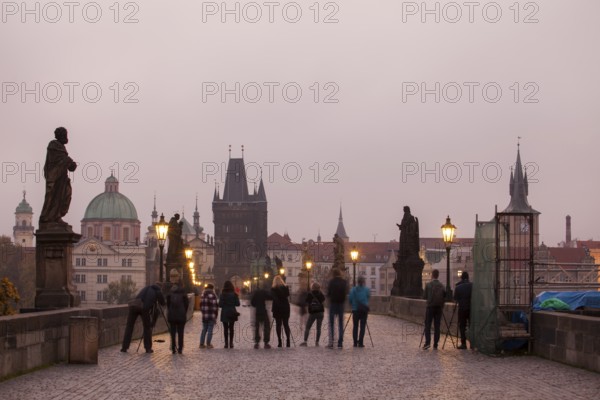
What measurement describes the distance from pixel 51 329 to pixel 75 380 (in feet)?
7.62

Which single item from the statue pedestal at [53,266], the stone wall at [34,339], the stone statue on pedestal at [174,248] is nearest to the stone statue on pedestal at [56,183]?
the statue pedestal at [53,266]

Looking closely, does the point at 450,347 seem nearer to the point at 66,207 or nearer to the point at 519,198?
the point at 66,207

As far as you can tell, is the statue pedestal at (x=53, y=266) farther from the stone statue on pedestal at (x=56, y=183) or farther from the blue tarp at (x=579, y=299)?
the blue tarp at (x=579, y=299)

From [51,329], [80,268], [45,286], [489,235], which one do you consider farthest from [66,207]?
[80,268]

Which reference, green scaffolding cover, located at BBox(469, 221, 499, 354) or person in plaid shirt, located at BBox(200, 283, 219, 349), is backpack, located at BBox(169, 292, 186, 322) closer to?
person in plaid shirt, located at BBox(200, 283, 219, 349)

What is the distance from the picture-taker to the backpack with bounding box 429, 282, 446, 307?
899 inches

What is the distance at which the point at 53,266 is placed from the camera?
20375mm

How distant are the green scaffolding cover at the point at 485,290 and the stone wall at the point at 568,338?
2.62 ft

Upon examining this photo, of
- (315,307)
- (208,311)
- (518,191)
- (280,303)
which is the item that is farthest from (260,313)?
(518,191)

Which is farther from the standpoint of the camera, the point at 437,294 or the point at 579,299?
the point at 579,299

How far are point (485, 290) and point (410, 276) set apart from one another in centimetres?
1976

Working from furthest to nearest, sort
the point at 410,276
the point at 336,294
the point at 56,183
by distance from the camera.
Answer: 1. the point at 410,276
2. the point at 336,294
3. the point at 56,183

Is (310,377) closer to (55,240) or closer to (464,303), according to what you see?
(55,240)

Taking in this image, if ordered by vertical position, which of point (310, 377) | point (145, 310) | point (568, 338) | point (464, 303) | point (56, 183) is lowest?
point (310, 377)
